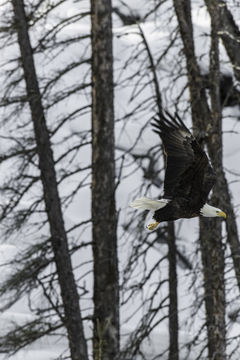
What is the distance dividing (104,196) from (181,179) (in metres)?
2.31

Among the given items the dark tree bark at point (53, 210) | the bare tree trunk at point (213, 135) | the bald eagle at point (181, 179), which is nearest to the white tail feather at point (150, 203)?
the bald eagle at point (181, 179)

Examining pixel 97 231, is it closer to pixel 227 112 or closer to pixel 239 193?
pixel 239 193

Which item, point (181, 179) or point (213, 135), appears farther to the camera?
point (213, 135)

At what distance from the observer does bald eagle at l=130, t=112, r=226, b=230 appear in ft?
23.5

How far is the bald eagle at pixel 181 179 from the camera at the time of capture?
7.16 m

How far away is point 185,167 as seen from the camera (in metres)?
7.20

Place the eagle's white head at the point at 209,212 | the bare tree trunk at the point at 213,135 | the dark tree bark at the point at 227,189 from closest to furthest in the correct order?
1. the eagle's white head at the point at 209,212
2. the bare tree trunk at the point at 213,135
3. the dark tree bark at the point at 227,189

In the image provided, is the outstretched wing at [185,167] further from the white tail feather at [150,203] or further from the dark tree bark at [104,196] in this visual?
the dark tree bark at [104,196]

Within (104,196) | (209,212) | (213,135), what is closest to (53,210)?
(104,196)

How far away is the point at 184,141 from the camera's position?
7270 millimetres

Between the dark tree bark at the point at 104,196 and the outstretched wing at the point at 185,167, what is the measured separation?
2.18m

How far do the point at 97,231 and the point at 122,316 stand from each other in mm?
7822

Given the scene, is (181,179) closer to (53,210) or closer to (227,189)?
(53,210)

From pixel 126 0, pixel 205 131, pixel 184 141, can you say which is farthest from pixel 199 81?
pixel 126 0
